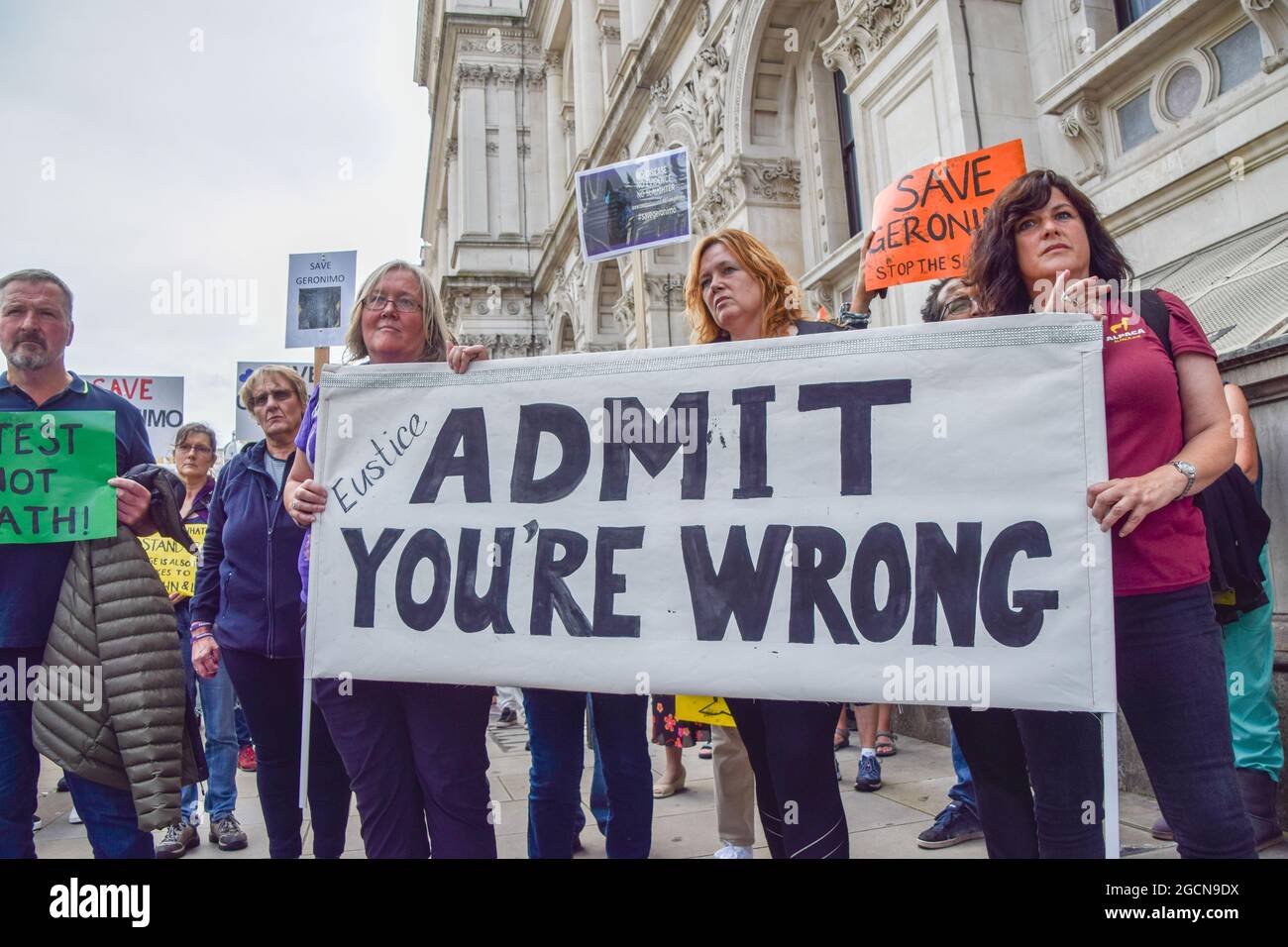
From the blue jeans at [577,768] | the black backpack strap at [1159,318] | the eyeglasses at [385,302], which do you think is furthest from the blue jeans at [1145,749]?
the eyeglasses at [385,302]

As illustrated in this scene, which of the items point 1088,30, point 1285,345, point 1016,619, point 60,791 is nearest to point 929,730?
point 1285,345

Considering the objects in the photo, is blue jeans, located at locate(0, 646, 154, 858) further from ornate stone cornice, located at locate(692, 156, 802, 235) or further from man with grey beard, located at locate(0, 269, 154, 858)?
ornate stone cornice, located at locate(692, 156, 802, 235)

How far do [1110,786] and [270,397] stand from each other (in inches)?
127

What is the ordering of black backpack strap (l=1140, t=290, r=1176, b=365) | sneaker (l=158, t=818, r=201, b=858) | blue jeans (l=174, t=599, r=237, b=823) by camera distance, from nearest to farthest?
1. black backpack strap (l=1140, t=290, r=1176, b=365)
2. sneaker (l=158, t=818, r=201, b=858)
3. blue jeans (l=174, t=599, r=237, b=823)

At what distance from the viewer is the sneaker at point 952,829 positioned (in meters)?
3.56

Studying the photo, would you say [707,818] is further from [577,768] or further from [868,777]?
[577,768]

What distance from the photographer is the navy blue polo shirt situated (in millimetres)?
2766

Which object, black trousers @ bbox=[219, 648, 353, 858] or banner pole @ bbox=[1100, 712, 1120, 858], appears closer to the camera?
banner pole @ bbox=[1100, 712, 1120, 858]

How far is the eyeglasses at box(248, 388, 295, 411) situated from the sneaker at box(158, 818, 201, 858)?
2.14 metres

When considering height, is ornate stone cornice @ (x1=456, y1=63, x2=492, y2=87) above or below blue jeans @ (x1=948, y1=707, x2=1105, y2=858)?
above

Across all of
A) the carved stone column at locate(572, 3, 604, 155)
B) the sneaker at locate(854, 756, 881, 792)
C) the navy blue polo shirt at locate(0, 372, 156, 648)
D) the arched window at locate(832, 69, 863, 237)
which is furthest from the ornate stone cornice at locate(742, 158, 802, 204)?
the carved stone column at locate(572, 3, 604, 155)

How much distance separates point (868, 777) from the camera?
179 inches
